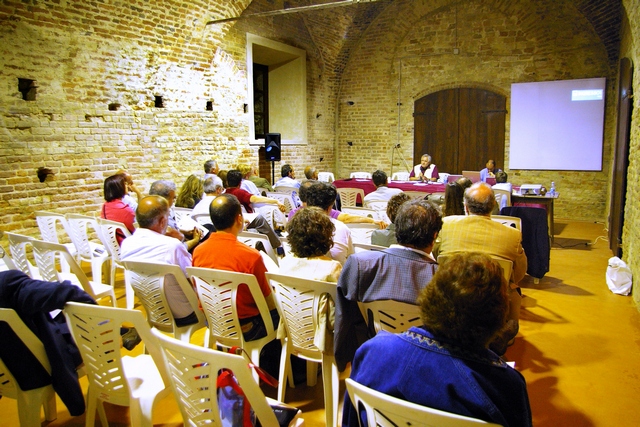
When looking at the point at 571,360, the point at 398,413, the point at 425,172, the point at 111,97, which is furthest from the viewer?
the point at 425,172

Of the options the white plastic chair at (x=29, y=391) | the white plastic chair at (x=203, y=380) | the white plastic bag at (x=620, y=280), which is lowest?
the white plastic bag at (x=620, y=280)

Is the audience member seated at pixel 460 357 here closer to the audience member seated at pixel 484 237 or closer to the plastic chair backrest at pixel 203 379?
the plastic chair backrest at pixel 203 379

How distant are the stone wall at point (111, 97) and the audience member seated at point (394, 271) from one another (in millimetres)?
5093

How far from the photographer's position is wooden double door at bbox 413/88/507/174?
1057cm

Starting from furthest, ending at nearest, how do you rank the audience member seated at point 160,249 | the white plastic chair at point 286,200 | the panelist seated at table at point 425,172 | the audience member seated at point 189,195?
the panelist seated at table at point 425,172
the white plastic chair at point 286,200
the audience member seated at point 189,195
the audience member seated at point 160,249

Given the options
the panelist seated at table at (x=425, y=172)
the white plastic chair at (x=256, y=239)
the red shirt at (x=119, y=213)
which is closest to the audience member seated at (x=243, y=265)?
the white plastic chair at (x=256, y=239)

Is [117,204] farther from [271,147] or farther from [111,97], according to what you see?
[271,147]

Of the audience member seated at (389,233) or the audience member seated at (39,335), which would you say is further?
the audience member seated at (389,233)

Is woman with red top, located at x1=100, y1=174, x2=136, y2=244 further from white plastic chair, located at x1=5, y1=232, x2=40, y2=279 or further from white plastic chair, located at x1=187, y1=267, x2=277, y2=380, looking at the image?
white plastic chair, located at x1=187, y1=267, x2=277, y2=380

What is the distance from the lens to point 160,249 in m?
2.95

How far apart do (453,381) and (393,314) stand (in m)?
0.92

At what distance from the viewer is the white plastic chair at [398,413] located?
1.17 m

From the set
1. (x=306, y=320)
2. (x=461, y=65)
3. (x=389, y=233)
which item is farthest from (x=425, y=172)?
(x=306, y=320)

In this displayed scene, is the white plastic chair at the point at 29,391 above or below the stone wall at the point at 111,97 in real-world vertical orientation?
below
